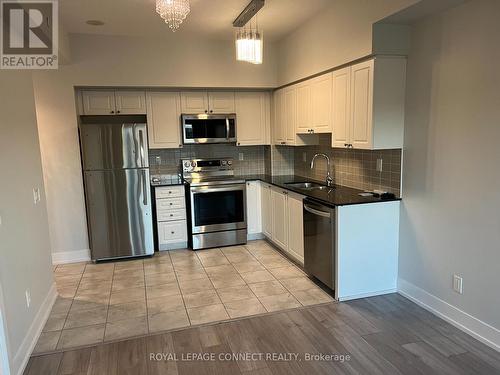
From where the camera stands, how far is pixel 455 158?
9.04ft

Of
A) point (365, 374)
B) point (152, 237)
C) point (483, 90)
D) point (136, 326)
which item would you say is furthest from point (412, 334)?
point (152, 237)

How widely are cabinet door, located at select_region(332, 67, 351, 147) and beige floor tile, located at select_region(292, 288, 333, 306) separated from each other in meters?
1.46

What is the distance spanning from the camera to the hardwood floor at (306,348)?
239 cm

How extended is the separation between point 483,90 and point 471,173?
0.59 metres

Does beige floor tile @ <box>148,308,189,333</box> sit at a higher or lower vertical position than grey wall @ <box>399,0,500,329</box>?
lower

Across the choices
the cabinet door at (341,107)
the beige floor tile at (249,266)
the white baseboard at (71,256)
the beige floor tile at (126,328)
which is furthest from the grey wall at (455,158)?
the white baseboard at (71,256)

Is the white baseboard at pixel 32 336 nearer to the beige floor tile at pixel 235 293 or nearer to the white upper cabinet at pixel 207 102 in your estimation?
the beige floor tile at pixel 235 293

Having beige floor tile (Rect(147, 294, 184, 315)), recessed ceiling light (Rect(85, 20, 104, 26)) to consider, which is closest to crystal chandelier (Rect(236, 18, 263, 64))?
recessed ceiling light (Rect(85, 20, 104, 26))

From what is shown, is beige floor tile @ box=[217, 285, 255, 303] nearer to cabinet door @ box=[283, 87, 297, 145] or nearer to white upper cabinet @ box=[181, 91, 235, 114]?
cabinet door @ box=[283, 87, 297, 145]

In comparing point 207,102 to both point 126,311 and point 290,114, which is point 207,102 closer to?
point 290,114

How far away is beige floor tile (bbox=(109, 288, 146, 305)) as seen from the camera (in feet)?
11.4

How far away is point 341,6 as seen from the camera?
3.41 meters

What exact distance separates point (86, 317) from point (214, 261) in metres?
1.68

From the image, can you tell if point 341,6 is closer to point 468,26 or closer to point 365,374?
point 468,26
